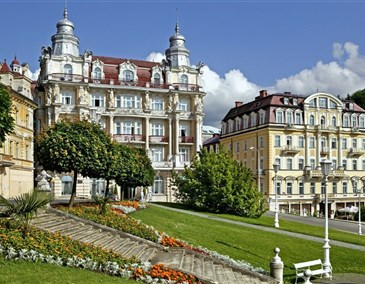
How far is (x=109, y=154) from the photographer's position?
1213 inches

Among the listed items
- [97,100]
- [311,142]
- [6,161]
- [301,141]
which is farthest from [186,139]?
[6,161]

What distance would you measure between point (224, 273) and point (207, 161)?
29.0 m

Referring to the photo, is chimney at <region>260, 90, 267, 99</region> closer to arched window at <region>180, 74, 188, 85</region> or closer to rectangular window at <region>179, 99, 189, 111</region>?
arched window at <region>180, 74, 188, 85</region>

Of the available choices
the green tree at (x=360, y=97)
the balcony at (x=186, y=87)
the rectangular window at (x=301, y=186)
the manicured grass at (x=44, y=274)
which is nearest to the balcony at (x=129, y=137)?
the balcony at (x=186, y=87)

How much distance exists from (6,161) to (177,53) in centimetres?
3388

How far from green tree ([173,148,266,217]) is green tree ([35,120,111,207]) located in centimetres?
1702

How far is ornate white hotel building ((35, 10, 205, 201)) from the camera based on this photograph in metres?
60.8

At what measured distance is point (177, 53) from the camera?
69688mm

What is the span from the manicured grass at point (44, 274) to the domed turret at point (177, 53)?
186 ft

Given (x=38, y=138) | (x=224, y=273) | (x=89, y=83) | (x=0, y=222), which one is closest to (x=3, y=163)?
(x=38, y=138)

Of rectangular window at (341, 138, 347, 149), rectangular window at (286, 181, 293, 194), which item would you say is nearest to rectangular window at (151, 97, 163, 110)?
rectangular window at (286, 181, 293, 194)

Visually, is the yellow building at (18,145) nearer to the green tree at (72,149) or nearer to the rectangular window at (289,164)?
the green tree at (72,149)

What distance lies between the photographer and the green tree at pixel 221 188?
44.6 m

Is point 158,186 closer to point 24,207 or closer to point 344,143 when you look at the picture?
point 344,143
